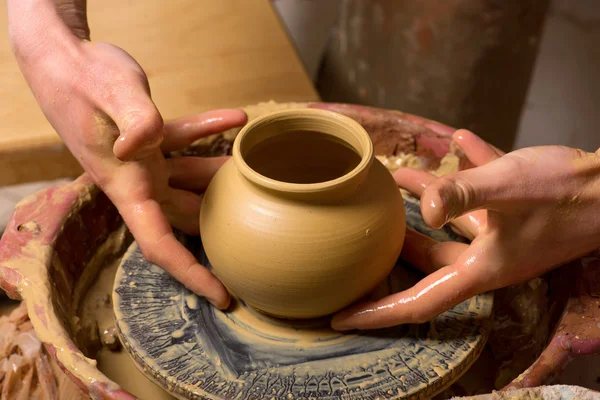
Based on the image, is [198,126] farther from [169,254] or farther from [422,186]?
[422,186]

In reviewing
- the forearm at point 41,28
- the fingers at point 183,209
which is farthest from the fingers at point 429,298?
the forearm at point 41,28

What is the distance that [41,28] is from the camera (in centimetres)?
118

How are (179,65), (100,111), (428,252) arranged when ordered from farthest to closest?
(179,65) < (428,252) < (100,111)

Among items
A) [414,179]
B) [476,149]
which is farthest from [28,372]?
[476,149]

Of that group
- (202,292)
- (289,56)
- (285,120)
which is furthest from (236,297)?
(289,56)

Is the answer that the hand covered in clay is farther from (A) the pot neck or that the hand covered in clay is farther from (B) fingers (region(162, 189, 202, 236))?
(A) the pot neck

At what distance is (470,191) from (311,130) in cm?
39

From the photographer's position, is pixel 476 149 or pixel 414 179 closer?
pixel 476 149

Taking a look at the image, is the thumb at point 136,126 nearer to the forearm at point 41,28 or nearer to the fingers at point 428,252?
the forearm at point 41,28

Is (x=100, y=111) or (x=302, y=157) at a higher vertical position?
(x=100, y=111)

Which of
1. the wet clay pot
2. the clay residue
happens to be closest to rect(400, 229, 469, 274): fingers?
Answer: the wet clay pot

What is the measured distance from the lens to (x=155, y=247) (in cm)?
112

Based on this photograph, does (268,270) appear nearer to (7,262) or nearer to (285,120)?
(285,120)

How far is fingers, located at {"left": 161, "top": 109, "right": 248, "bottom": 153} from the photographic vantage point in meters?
1.34
